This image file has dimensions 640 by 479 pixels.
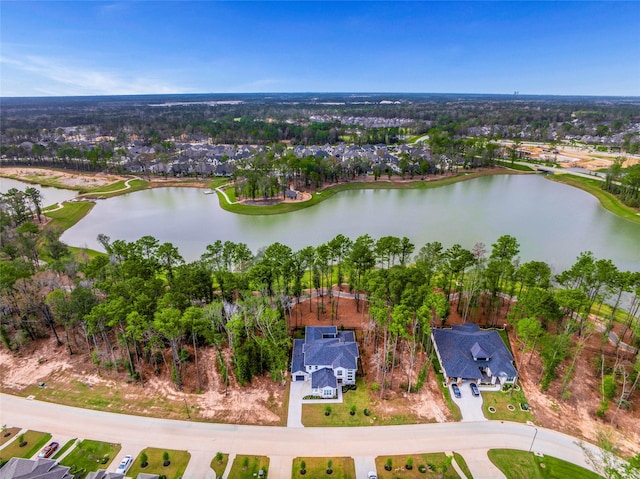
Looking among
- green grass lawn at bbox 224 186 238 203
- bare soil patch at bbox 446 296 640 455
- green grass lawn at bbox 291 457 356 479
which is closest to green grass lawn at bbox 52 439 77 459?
green grass lawn at bbox 291 457 356 479

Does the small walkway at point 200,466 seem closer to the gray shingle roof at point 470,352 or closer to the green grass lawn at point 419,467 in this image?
the green grass lawn at point 419,467

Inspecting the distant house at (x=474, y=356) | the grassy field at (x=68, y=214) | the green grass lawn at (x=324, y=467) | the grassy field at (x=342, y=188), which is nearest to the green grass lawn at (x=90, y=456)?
the green grass lawn at (x=324, y=467)

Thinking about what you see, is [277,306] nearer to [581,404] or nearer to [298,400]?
[298,400]

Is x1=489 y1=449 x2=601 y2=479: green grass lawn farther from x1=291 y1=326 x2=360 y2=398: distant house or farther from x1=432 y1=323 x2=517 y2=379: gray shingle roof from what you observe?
x1=291 y1=326 x2=360 y2=398: distant house

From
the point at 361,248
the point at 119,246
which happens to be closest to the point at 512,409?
the point at 361,248

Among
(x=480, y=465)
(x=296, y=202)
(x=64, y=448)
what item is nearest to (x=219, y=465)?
(x=64, y=448)

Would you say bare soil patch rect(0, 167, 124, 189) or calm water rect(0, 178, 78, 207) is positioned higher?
bare soil patch rect(0, 167, 124, 189)

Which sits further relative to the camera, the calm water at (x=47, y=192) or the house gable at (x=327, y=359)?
the calm water at (x=47, y=192)
